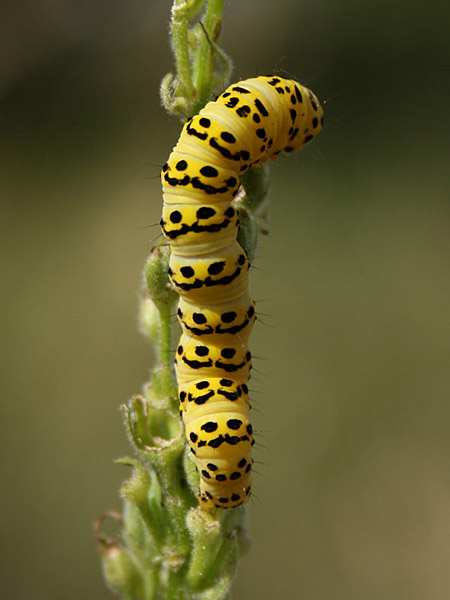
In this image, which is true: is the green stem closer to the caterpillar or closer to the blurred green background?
the caterpillar

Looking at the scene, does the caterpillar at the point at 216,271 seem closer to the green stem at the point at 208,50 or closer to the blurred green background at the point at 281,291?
the green stem at the point at 208,50

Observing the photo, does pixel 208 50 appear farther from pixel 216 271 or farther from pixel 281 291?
pixel 281 291

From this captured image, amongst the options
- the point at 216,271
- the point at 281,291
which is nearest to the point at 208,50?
the point at 216,271

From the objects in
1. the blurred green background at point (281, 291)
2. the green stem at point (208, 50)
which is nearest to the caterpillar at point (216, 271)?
the green stem at point (208, 50)

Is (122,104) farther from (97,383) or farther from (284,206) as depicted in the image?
(97,383)

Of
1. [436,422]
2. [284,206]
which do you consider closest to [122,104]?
[284,206]
